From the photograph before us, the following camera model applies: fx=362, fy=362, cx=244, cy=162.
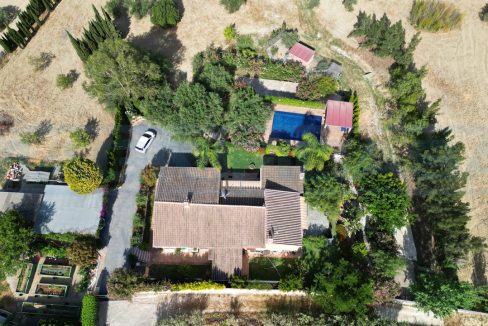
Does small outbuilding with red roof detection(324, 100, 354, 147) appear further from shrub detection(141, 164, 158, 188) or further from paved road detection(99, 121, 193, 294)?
shrub detection(141, 164, 158, 188)

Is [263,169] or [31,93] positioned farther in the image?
[31,93]

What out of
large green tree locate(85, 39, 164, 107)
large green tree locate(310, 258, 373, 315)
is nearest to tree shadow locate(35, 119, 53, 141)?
large green tree locate(85, 39, 164, 107)

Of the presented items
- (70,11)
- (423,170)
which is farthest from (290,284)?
(70,11)

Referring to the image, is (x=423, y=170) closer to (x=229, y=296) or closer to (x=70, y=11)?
(x=229, y=296)

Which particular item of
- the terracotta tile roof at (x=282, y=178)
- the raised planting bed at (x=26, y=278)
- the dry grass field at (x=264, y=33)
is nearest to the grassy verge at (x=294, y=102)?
the dry grass field at (x=264, y=33)

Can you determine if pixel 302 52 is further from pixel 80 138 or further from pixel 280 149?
pixel 80 138

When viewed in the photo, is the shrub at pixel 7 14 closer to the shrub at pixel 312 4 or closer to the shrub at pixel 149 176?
the shrub at pixel 149 176
